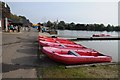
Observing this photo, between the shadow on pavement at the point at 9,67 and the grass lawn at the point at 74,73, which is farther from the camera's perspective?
the shadow on pavement at the point at 9,67

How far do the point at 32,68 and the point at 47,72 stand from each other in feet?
3.59

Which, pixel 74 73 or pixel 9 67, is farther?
pixel 9 67

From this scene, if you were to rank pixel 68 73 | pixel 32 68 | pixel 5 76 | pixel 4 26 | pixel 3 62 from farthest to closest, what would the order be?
pixel 4 26 < pixel 3 62 < pixel 32 68 < pixel 68 73 < pixel 5 76

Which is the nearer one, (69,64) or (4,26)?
(69,64)

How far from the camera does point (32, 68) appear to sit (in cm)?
1060

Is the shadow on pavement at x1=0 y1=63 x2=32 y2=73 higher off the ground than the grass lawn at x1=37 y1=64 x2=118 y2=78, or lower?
higher

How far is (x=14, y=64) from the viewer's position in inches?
440

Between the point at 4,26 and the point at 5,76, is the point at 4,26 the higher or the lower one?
the higher one

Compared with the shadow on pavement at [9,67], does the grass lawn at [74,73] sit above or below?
below

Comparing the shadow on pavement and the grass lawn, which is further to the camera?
the shadow on pavement

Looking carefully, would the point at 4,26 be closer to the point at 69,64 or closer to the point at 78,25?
the point at 69,64

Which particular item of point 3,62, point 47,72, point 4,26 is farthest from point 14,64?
point 4,26

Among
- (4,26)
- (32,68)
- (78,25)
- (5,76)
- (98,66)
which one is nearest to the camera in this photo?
(5,76)

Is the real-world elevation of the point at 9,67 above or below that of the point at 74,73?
above
